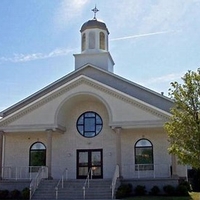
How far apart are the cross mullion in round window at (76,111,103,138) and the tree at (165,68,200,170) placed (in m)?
9.46

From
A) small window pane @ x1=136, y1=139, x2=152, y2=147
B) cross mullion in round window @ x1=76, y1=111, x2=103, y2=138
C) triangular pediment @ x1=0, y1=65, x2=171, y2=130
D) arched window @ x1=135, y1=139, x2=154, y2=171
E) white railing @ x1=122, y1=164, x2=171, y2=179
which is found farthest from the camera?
cross mullion in round window @ x1=76, y1=111, x2=103, y2=138

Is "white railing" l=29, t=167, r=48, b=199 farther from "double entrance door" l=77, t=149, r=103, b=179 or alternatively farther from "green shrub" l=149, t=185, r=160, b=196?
"green shrub" l=149, t=185, r=160, b=196

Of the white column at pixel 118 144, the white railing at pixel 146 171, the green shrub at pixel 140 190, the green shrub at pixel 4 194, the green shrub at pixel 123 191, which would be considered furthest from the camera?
the white railing at pixel 146 171

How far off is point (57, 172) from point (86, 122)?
155 inches

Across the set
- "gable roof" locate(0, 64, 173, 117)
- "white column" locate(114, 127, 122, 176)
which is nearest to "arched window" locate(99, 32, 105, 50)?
"gable roof" locate(0, 64, 173, 117)

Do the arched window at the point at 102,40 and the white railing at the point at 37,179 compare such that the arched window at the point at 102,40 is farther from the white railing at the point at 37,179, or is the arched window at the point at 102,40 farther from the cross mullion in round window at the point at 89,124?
the white railing at the point at 37,179

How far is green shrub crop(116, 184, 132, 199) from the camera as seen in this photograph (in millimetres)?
21172

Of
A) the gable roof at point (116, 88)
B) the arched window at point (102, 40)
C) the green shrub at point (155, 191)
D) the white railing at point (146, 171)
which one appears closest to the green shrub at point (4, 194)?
the gable roof at point (116, 88)

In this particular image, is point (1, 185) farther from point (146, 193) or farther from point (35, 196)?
point (146, 193)

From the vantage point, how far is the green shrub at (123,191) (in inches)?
834

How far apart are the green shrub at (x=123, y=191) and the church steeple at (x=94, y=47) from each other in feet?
35.9

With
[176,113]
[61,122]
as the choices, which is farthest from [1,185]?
[176,113]

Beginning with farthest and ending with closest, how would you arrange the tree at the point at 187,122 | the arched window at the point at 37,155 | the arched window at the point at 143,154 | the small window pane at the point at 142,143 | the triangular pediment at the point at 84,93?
the arched window at the point at 37,155
the small window pane at the point at 142,143
the arched window at the point at 143,154
the triangular pediment at the point at 84,93
the tree at the point at 187,122

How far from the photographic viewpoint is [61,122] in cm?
2614
